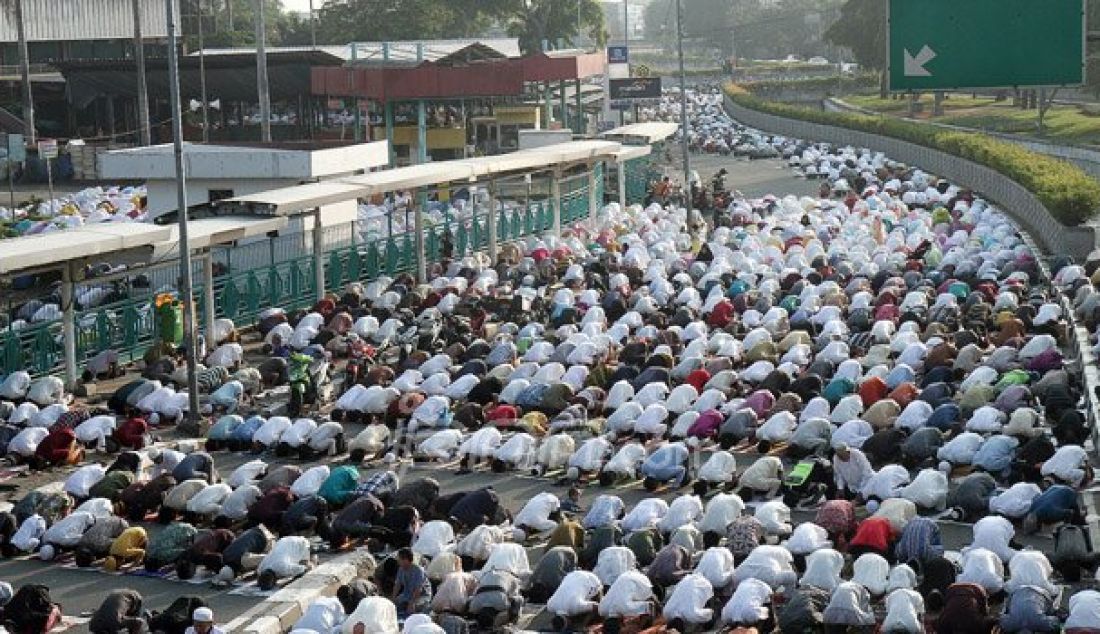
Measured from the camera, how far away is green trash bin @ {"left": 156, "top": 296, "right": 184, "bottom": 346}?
29.5 m

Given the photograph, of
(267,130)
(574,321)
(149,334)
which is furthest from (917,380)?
(267,130)

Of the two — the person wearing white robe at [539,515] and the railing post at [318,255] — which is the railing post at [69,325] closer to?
the railing post at [318,255]

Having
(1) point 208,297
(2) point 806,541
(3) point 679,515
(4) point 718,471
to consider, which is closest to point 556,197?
(1) point 208,297

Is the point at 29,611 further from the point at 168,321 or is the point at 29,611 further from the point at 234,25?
the point at 234,25

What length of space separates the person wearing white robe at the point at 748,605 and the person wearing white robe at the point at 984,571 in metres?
1.86

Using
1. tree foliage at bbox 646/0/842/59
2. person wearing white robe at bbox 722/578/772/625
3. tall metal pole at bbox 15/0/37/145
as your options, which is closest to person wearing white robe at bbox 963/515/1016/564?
person wearing white robe at bbox 722/578/772/625

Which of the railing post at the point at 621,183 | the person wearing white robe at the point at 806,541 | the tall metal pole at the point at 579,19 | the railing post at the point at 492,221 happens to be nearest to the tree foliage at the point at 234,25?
the tall metal pole at the point at 579,19

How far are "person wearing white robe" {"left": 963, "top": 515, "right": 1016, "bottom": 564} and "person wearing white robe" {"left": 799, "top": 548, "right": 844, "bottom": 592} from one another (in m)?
1.39

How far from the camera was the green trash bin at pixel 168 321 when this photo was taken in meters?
29.5

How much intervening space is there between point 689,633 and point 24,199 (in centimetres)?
4274

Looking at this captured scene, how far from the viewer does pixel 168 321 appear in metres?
29.5

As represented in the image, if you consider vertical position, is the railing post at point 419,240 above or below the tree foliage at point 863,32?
below

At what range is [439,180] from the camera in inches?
1427

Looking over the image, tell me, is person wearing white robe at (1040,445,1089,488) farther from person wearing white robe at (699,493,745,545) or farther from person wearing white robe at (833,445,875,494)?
person wearing white robe at (699,493,745,545)
